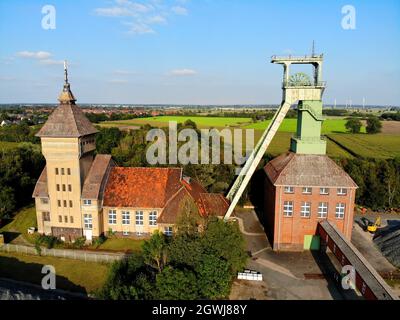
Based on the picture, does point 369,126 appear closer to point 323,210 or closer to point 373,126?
point 373,126

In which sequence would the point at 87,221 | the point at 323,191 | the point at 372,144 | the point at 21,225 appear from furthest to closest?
1. the point at 372,144
2. the point at 21,225
3. the point at 87,221
4. the point at 323,191

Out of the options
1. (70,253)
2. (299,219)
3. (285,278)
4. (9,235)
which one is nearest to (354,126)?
(299,219)

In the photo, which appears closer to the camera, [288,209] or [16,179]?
[288,209]

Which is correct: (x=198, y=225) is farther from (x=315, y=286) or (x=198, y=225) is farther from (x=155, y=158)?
(x=155, y=158)

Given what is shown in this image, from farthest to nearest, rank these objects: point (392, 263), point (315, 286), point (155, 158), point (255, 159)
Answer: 1. point (155, 158)
2. point (255, 159)
3. point (392, 263)
4. point (315, 286)

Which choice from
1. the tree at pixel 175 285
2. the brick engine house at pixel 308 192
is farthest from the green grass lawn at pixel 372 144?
the tree at pixel 175 285
